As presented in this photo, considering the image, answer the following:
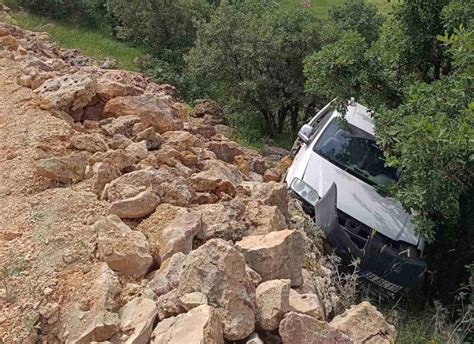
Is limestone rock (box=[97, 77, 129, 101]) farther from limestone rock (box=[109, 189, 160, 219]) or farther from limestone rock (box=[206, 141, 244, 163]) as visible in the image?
limestone rock (box=[109, 189, 160, 219])

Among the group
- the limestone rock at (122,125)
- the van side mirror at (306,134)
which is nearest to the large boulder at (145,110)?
the limestone rock at (122,125)

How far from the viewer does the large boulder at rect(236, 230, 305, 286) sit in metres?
3.56

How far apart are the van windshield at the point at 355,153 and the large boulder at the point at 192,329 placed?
3.64 meters

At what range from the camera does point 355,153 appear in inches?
253

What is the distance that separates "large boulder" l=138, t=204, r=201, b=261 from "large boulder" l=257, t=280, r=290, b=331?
738 millimetres

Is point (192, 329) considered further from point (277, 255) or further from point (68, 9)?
point (68, 9)

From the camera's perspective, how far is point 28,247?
382 centimetres

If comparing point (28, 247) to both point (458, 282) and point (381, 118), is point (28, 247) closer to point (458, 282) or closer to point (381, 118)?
point (381, 118)

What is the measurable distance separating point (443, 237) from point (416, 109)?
1558 millimetres

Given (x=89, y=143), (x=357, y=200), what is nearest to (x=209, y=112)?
(x=357, y=200)

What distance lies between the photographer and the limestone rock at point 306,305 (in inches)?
129

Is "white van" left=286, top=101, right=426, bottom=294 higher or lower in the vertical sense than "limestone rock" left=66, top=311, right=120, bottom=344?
higher

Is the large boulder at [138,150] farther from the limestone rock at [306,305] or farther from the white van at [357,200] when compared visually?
the limestone rock at [306,305]

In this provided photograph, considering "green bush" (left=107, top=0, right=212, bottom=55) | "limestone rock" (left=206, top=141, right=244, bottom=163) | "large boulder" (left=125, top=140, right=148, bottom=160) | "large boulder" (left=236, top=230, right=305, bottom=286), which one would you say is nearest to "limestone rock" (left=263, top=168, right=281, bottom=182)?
"limestone rock" (left=206, top=141, right=244, bottom=163)
